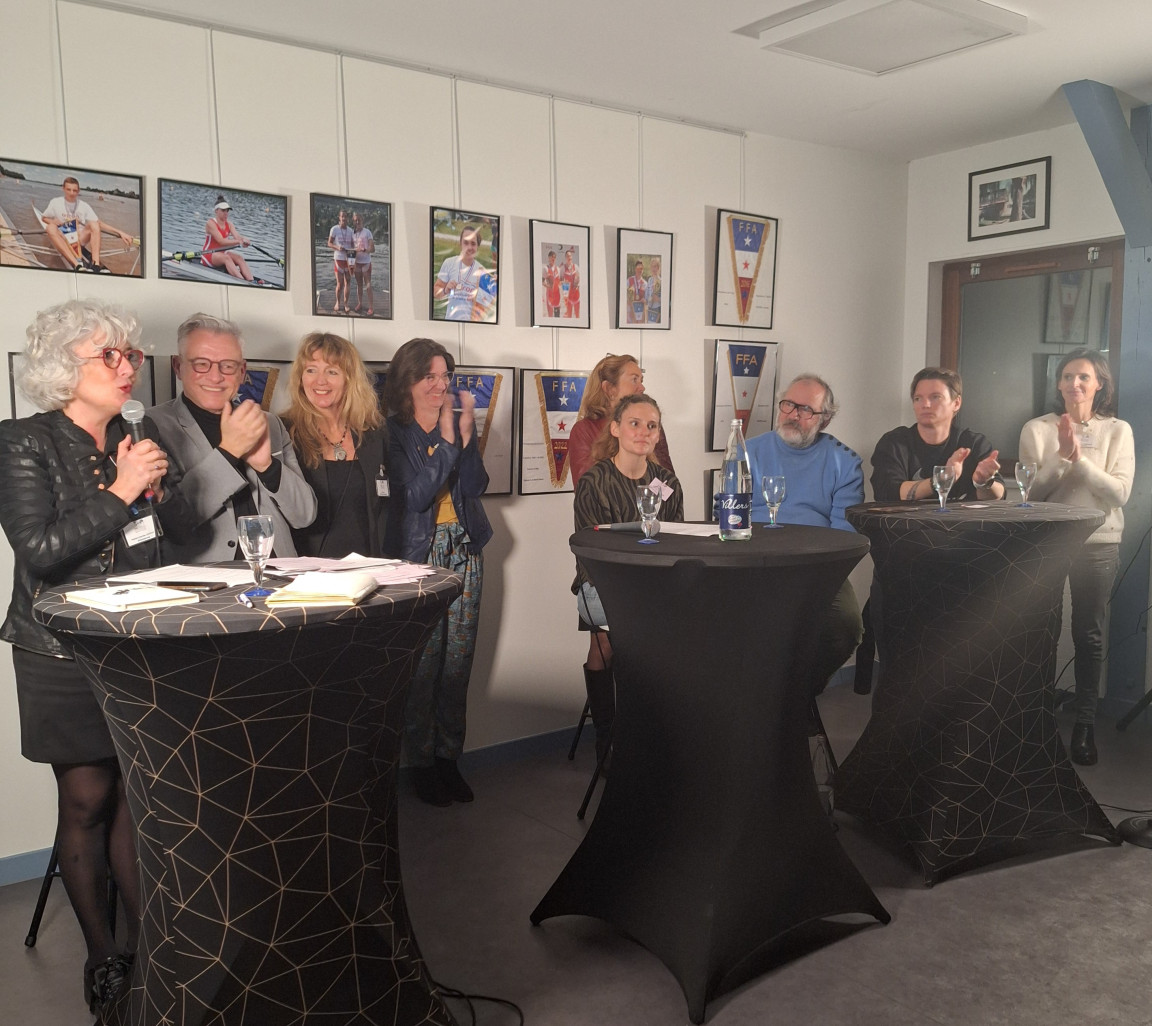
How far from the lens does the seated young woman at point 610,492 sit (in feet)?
12.0

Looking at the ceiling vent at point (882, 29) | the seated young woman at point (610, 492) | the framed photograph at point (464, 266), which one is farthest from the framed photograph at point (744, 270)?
the seated young woman at point (610, 492)

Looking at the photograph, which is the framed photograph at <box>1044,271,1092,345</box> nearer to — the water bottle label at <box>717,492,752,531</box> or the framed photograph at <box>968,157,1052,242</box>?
the framed photograph at <box>968,157,1052,242</box>

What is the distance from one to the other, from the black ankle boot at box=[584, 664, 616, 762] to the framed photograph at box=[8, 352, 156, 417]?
5.89ft

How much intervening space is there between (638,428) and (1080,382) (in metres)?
2.08

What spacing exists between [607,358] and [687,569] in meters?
2.01

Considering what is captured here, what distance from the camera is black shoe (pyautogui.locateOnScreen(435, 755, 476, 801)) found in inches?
150

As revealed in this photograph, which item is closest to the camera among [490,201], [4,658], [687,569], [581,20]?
[687,569]

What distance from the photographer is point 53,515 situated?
243 centimetres

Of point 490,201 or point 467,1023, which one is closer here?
point 467,1023

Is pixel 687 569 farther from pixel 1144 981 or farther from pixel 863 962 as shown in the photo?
pixel 1144 981

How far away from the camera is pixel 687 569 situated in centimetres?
238

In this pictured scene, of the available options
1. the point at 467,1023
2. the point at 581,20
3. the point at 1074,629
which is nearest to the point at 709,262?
the point at 581,20

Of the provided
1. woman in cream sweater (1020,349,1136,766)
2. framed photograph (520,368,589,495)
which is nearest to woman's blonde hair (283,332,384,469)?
framed photograph (520,368,589,495)

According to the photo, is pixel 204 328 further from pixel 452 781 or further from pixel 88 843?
pixel 452 781
